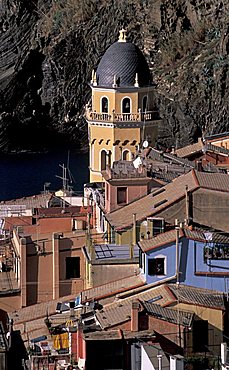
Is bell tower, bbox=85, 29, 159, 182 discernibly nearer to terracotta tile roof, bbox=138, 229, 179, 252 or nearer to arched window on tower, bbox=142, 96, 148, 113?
arched window on tower, bbox=142, 96, 148, 113

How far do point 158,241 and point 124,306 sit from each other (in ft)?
8.97

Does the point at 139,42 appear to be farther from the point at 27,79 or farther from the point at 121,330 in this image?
the point at 121,330

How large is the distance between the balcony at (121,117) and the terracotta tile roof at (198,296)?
22163 mm

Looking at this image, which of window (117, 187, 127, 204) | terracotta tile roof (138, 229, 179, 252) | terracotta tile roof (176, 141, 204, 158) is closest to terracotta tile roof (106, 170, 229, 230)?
window (117, 187, 127, 204)

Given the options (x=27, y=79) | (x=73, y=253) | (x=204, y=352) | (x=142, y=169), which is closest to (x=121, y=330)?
(x=204, y=352)

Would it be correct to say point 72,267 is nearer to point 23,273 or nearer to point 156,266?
point 23,273

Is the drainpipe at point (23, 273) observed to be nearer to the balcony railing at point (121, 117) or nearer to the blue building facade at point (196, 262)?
the blue building facade at point (196, 262)

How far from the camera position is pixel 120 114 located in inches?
2298

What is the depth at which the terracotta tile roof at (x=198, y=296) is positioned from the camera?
35.3 m

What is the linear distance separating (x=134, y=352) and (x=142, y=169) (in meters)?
15.9

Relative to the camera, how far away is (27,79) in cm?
15850

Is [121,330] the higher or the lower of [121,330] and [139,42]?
the lower

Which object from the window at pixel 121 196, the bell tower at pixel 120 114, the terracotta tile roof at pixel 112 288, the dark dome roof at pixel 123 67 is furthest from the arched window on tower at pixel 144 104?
the terracotta tile roof at pixel 112 288

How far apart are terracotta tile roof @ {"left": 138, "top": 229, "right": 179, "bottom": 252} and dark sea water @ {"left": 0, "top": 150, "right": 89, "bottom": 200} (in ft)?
148
